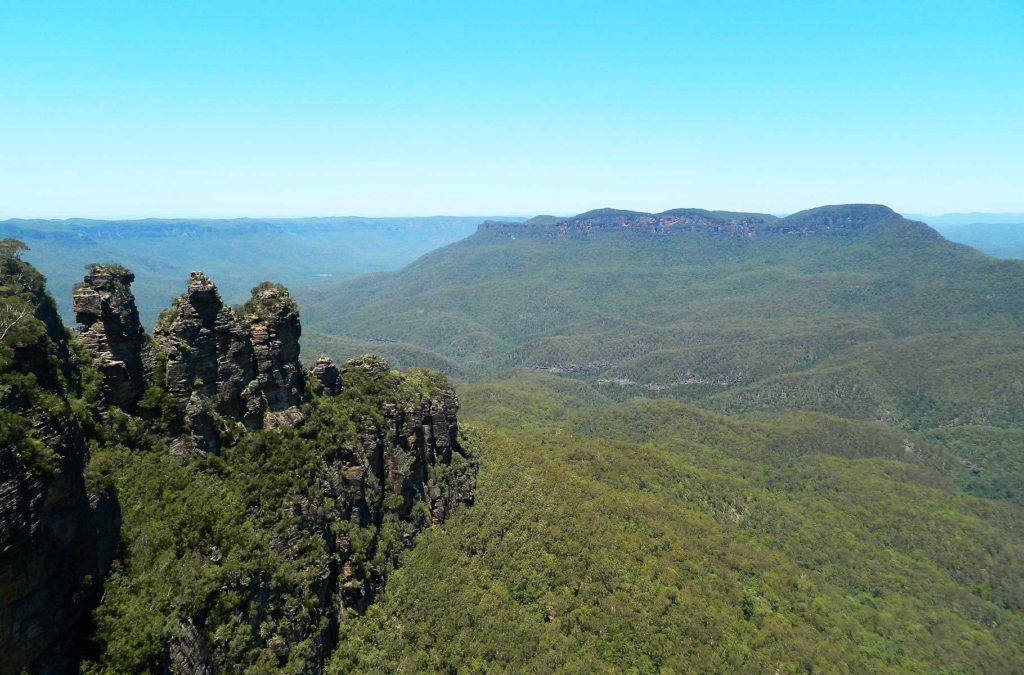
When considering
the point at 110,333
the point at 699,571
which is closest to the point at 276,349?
the point at 110,333

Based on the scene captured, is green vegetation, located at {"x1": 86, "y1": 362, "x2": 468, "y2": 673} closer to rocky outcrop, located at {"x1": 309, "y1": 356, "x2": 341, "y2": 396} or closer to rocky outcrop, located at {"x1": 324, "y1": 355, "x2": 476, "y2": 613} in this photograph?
rocky outcrop, located at {"x1": 324, "y1": 355, "x2": 476, "y2": 613}

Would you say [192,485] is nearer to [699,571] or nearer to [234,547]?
[234,547]

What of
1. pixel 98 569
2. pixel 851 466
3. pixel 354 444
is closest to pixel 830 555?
pixel 851 466

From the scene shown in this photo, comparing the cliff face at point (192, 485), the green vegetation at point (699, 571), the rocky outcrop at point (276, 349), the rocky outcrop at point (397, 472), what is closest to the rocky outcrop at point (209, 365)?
the cliff face at point (192, 485)

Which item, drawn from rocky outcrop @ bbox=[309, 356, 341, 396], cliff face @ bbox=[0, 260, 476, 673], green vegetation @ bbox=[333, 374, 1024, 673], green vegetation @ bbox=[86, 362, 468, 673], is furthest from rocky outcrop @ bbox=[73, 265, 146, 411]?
green vegetation @ bbox=[333, 374, 1024, 673]

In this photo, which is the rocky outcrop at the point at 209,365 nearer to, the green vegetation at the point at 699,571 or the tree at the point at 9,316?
the tree at the point at 9,316
